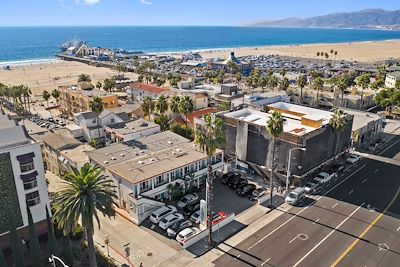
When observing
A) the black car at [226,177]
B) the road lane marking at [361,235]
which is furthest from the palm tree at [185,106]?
the road lane marking at [361,235]

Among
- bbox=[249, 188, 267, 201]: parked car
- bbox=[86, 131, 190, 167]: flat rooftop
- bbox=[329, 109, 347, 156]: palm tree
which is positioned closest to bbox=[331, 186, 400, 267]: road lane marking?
bbox=[329, 109, 347, 156]: palm tree

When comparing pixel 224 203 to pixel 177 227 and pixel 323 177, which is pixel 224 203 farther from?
pixel 323 177

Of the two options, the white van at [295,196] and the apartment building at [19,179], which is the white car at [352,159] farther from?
the apartment building at [19,179]

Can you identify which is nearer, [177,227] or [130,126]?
[177,227]

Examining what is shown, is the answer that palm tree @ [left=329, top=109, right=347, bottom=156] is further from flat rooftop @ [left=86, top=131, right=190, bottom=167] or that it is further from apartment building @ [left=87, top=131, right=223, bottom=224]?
flat rooftop @ [left=86, top=131, right=190, bottom=167]

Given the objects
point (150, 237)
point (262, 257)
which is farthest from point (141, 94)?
point (262, 257)

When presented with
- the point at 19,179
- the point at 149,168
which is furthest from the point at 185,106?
the point at 19,179
